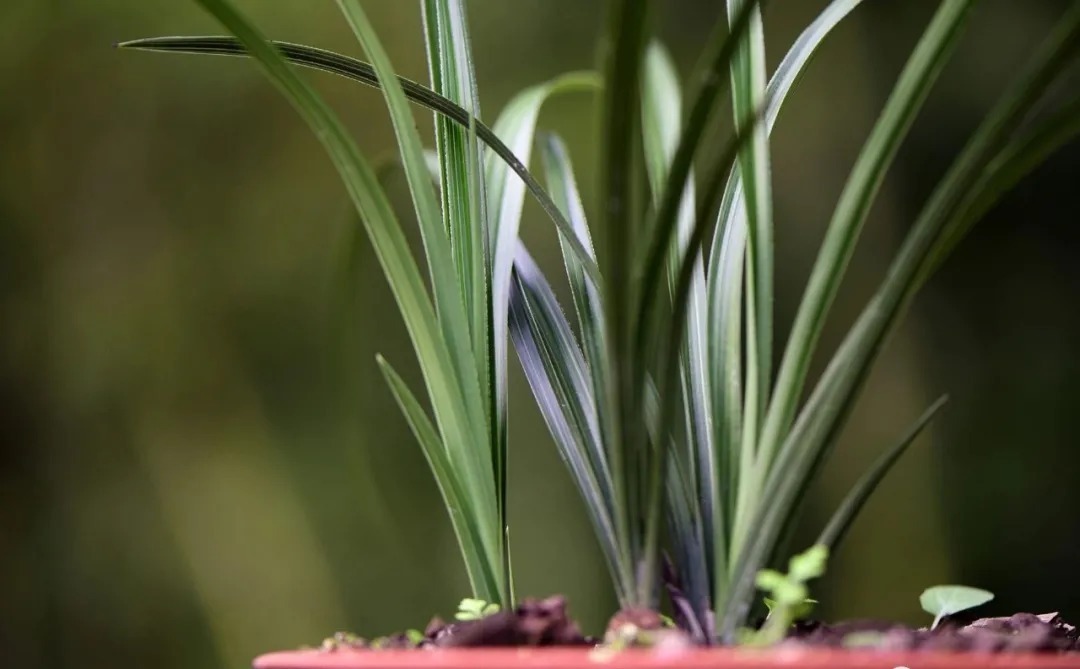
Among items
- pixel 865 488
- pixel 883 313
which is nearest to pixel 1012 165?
pixel 883 313

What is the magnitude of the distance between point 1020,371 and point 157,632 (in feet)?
3.39

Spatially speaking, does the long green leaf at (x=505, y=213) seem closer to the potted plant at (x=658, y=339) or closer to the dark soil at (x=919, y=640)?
the potted plant at (x=658, y=339)

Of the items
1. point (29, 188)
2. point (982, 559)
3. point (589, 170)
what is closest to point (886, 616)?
point (982, 559)

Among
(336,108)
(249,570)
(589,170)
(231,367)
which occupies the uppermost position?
(336,108)

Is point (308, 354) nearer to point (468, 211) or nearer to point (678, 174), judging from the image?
point (468, 211)

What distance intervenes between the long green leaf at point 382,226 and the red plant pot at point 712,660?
0.16 m

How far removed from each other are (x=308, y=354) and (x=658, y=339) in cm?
62

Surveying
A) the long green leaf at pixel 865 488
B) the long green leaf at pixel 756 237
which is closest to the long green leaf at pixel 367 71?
the long green leaf at pixel 756 237

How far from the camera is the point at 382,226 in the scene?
0.50 meters

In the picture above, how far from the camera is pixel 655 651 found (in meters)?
0.37

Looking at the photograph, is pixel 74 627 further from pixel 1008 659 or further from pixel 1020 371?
pixel 1020 371

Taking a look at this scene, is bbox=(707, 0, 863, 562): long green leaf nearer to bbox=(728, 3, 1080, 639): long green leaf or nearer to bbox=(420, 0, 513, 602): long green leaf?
bbox=(728, 3, 1080, 639): long green leaf

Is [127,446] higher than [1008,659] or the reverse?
higher

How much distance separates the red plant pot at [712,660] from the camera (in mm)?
Answer: 338
